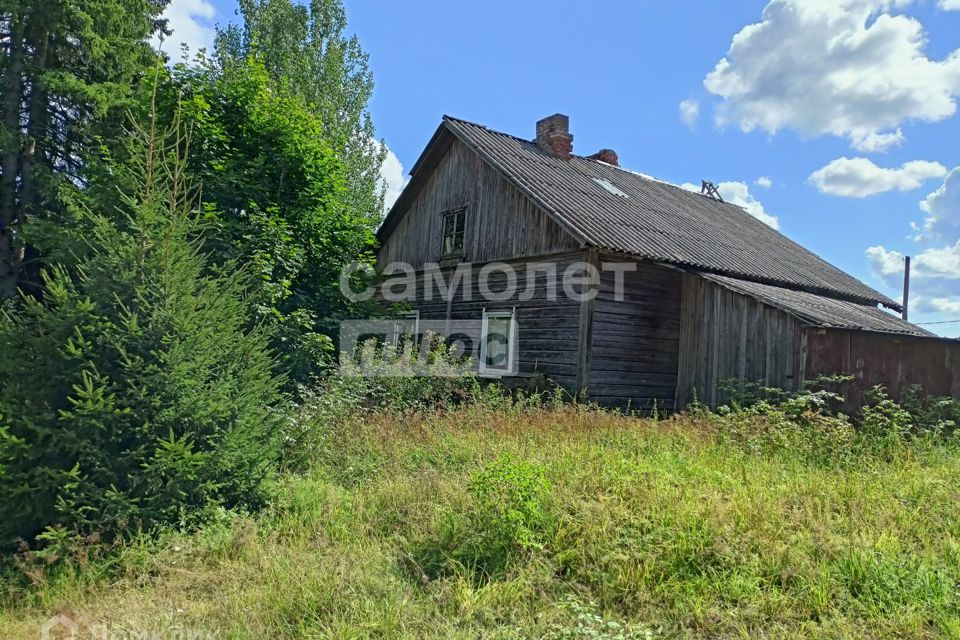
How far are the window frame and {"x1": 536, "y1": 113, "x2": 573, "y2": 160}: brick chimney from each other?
133 inches

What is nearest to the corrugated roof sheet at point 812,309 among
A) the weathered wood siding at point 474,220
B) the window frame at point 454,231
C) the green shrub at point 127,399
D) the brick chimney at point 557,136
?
the weathered wood siding at point 474,220

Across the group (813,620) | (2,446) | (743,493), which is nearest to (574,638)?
(813,620)

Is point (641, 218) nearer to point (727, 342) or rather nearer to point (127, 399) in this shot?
point (727, 342)

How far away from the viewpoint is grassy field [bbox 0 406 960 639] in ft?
12.0

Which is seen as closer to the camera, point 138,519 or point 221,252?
point 138,519

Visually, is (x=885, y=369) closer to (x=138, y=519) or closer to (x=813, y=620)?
(x=813, y=620)

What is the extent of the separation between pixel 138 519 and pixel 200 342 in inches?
64.1

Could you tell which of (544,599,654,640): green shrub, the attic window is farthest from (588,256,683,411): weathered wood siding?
(544,599,654,640): green shrub

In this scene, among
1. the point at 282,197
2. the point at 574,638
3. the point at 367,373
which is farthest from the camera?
the point at 282,197

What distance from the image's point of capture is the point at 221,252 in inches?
391

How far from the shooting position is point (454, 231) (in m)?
14.9

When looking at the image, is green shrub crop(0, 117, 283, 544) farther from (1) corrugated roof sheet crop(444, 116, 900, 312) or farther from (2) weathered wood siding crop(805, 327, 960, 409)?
(2) weathered wood siding crop(805, 327, 960, 409)

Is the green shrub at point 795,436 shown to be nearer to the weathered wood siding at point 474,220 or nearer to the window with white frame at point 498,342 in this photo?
the weathered wood siding at point 474,220

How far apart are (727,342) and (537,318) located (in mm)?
3845
